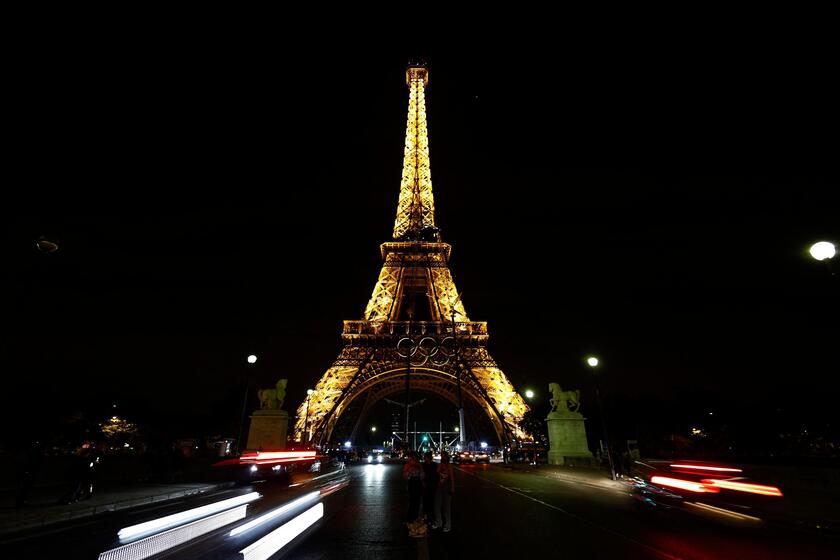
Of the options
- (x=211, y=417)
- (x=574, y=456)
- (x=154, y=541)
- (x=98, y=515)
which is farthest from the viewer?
(x=211, y=417)

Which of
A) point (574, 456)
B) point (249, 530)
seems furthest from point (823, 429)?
point (249, 530)

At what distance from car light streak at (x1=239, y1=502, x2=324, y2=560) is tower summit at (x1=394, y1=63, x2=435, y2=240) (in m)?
47.6


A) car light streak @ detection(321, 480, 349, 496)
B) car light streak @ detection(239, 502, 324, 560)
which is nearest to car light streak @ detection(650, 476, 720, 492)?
car light streak @ detection(239, 502, 324, 560)

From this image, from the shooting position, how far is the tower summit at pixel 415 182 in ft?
186

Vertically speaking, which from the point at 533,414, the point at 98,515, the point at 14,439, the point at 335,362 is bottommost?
the point at 98,515

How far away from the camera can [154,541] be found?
704 cm

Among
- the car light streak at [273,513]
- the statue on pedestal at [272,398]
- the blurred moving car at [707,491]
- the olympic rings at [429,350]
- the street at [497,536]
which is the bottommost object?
the street at [497,536]

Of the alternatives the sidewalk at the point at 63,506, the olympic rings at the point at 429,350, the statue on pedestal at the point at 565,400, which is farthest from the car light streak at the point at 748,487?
the olympic rings at the point at 429,350

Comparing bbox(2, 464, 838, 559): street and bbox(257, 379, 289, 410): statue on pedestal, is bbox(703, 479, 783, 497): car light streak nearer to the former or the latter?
bbox(2, 464, 838, 559): street

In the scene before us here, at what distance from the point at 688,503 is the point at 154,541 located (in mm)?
12909

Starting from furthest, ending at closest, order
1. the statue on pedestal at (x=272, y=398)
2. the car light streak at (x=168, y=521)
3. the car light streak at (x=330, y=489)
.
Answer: the statue on pedestal at (x=272, y=398), the car light streak at (x=330, y=489), the car light streak at (x=168, y=521)

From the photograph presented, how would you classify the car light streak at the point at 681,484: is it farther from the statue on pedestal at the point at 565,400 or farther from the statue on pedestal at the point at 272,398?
the statue on pedestal at the point at 272,398

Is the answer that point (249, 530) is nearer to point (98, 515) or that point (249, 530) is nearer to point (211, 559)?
point (211, 559)

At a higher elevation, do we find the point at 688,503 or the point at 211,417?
the point at 211,417
